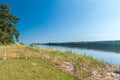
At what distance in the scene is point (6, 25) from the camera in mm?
76250

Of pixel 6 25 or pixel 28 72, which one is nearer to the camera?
pixel 28 72

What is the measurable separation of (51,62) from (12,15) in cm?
4367

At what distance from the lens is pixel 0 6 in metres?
77.1

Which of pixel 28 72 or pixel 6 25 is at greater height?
pixel 6 25

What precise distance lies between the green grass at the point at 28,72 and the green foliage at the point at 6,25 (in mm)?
42311

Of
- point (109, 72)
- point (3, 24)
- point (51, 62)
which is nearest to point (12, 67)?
point (51, 62)

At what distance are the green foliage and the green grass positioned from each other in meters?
42.3

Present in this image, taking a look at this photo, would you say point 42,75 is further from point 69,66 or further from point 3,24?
point 3,24

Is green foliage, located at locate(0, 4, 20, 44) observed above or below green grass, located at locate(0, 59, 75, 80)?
above

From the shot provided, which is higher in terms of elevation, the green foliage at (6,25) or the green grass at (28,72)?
the green foliage at (6,25)

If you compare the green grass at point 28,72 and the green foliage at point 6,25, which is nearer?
the green grass at point 28,72

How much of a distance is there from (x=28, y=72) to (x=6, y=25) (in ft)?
161

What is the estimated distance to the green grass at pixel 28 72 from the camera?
2700 cm

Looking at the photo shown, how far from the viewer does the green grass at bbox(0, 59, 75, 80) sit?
27.0m
